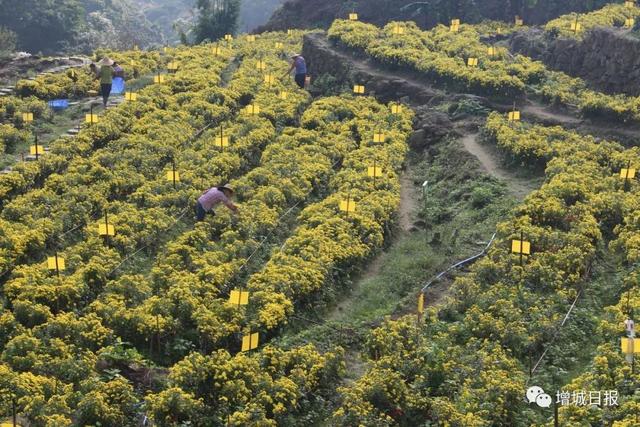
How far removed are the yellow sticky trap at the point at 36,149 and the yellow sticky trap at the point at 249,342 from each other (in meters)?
11.1

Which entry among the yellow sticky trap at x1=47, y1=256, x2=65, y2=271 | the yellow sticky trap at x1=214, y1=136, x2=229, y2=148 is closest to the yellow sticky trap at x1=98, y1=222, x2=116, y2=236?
the yellow sticky trap at x1=47, y1=256, x2=65, y2=271

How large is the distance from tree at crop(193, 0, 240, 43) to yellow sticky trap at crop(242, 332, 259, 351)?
122 feet

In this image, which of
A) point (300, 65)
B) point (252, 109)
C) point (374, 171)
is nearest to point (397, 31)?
point (300, 65)

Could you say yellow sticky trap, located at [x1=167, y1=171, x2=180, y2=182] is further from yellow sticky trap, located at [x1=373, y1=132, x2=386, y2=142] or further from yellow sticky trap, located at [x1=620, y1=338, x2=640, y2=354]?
yellow sticky trap, located at [x1=620, y1=338, x2=640, y2=354]

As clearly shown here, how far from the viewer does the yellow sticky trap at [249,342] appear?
46.8 ft

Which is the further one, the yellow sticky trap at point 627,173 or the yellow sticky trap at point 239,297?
the yellow sticky trap at point 627,173

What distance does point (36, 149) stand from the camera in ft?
74.2

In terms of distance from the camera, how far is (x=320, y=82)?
111ft

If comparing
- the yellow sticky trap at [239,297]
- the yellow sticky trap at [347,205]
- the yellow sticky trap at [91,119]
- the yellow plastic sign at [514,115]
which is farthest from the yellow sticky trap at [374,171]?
the yellow sticky trap at [91,119]

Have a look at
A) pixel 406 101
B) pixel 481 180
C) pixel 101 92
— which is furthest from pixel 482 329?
A: pixel 101 92

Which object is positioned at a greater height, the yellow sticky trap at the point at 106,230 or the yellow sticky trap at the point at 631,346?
the yellow sticky trap at the point at 631,346

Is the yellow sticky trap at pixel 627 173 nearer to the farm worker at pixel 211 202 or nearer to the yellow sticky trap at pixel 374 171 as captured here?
the yellow sticky trap at pixel 374 171

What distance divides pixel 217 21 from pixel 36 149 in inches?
1143

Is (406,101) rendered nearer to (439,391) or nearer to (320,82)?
(320,82)
